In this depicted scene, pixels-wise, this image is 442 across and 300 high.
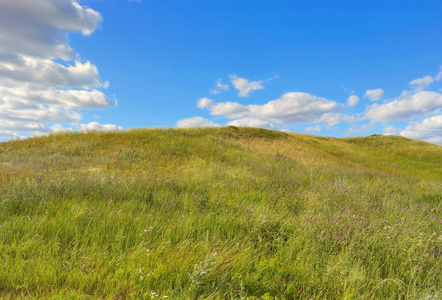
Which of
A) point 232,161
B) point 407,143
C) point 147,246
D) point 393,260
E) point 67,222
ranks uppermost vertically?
point 407,143

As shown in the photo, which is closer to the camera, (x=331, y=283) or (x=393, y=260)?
(x=331, y=283)

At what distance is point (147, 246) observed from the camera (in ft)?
9.43

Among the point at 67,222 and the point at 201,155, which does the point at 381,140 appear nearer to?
the point at 201,155

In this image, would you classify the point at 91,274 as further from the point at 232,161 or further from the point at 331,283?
the point at 232,161

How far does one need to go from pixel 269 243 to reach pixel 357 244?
4.10 feet

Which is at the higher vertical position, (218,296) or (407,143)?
(407,143)

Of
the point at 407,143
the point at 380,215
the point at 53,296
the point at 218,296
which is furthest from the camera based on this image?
the point at 407,143

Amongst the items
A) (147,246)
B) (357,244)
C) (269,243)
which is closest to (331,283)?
(269,243)

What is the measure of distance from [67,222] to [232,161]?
9.60 meters

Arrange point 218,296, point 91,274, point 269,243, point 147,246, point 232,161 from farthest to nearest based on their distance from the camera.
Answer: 1. point 232,161
2. point 269,243
3. point 147,246
4. point 91,274
5. point 218,296

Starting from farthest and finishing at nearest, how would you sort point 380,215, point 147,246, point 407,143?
point 407,143
point 380,215
point 147,246

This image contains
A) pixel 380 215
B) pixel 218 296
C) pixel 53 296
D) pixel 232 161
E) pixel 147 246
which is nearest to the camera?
pixel 53 296

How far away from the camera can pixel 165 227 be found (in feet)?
10.8

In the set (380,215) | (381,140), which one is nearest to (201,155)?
(380,215)
